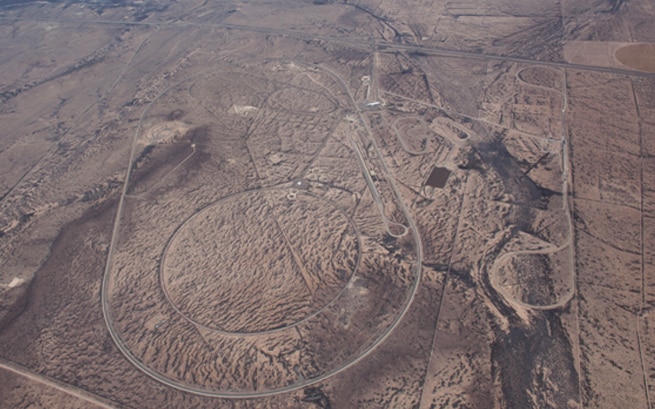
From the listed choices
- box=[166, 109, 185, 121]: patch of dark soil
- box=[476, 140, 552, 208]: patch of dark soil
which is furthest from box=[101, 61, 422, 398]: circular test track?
box=[166, 109, 185, 121]: patch of dark soil

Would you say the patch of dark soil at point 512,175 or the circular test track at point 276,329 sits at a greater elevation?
the patch of dark soil at point 512,175

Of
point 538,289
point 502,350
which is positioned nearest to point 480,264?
point 538,289

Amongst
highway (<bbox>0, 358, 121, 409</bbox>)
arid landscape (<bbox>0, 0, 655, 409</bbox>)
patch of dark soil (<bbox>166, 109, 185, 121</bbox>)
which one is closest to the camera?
highway (<bbox>0, 358, 121, 409</bbox>)

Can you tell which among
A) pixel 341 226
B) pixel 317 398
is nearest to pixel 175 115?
pixel 341 226

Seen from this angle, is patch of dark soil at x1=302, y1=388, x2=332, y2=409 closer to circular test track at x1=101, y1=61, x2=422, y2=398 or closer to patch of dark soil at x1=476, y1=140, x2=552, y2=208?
circular test track at x1=101, y1=61, x2=422, y2=398

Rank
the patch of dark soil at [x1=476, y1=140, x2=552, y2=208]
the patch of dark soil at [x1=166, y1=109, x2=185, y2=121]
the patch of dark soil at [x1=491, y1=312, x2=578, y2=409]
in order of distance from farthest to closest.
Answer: the patch of dark soil at [x1=166, y1=109, x2=185, y2=121], the patch of dark soil at [x1=476, y1=140, x2=552, y2=208], the patch of dark soil at [x1=491, y1=312, x2=578, y2=409]

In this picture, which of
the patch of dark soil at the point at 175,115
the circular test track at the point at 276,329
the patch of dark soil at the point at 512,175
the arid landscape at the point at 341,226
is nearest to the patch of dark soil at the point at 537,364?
the arid landscape at the point at 341,226

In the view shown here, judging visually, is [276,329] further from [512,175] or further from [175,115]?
[175,115]

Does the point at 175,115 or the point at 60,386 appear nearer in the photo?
the point at 60,386

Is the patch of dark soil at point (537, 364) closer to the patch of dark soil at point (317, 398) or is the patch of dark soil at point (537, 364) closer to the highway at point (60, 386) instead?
the patch of dark soil at point (317, 398)

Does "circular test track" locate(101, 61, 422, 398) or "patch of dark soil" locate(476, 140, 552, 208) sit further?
"patch of dark soil" locate(476, 140, 552, 208)
